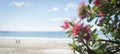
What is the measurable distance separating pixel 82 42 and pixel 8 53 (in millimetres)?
24614

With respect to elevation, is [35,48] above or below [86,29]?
below

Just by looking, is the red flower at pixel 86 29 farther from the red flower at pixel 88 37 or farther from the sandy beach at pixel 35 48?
the sandy beach at pixel 35 48

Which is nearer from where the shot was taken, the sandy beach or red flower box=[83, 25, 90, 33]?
red flower box=[83, 25, 90, 33]

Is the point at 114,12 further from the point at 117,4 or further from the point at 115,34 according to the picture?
the point at 115,34

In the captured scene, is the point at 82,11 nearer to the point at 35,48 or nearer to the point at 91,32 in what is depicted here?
the point at 91,32

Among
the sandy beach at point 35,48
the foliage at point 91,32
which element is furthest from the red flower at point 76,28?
the sandy beach at point 35,48

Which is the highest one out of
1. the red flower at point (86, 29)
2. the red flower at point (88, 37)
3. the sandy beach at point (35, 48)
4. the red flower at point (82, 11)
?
the red flower at point (82, 11)

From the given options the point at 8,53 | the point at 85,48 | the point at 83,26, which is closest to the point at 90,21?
the point at 83,26

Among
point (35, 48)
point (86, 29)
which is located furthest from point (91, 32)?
point (35, 48)

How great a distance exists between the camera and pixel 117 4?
7.82 ft

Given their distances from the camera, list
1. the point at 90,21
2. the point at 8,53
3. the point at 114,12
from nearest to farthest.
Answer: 1. the point at 114,12
2. the point at 90,21
3. the point at 8,53

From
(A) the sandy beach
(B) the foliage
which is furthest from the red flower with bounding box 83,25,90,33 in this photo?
(A) the sandy beach

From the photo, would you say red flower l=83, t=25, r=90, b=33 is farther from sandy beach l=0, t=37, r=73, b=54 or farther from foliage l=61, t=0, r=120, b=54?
sandy beach l=0, t=37, r=73, b=54

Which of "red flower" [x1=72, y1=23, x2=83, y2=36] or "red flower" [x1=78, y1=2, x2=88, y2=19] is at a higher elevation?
"red flower" [x1=78, y1=2, x2=88, y2=19]
